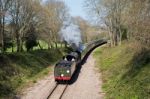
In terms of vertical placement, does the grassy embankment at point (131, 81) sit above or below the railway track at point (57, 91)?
above

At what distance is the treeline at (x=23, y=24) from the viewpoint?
4428 cm

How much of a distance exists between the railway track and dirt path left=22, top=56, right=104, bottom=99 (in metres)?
0.32

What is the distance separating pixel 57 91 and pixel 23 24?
80.2 ft

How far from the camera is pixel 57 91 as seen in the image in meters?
28.4

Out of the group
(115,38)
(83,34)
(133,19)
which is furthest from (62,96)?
(83,34)

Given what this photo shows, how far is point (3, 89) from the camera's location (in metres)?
27.4

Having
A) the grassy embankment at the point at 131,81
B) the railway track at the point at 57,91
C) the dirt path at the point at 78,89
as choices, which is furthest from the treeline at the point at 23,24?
the grassy embankment at the point at 131,81

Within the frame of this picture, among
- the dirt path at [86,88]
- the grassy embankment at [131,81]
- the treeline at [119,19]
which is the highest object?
the treeline at [119,19]

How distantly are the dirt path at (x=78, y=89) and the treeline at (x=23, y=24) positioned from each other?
1122cm

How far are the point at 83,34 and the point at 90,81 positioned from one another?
77172 mm

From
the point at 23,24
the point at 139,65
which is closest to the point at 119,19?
the point at 23,24

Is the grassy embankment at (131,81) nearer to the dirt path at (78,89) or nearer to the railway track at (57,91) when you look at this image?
the dirt path at (78,89)

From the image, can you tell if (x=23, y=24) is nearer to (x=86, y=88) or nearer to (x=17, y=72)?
(x=17, y=72)

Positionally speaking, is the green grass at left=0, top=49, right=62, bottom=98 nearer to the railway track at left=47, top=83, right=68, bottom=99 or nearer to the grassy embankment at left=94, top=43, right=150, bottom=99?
the railway track at left=47, top=83, right=68, bottom=99
